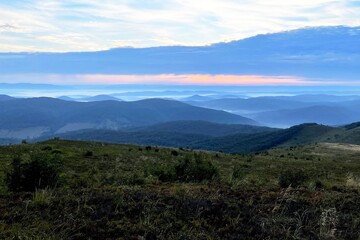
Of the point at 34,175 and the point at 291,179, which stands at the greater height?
the point at 34,175

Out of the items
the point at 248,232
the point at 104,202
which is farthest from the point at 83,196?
the point at 248,232

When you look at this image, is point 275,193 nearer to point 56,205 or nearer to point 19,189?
point 56,205

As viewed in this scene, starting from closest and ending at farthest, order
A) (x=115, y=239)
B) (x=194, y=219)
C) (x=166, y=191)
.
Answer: (x=115, y=239), (x=194, y=219), (x=166, y=191)

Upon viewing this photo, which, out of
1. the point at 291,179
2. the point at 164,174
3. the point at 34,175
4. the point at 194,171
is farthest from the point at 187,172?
the point at 34,175

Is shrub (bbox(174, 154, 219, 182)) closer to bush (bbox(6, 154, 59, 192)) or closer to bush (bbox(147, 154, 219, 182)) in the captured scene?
bush (bbox(147, 154, 219, 182))

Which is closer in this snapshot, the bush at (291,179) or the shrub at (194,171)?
the bush at (291,179)

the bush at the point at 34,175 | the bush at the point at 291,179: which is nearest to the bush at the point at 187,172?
the bush at the point at 291,179

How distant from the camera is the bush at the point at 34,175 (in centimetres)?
1160

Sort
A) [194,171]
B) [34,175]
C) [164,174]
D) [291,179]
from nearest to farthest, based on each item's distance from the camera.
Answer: [34,175], [291,179], [164,174], [194,171]

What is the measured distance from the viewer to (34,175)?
38.7 ft

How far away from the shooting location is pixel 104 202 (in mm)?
8797

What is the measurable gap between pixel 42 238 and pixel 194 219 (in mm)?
3002

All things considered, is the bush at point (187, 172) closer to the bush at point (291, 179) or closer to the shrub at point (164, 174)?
the shrub at point (164, 174)

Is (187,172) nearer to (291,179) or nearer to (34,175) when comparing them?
(291,179)
